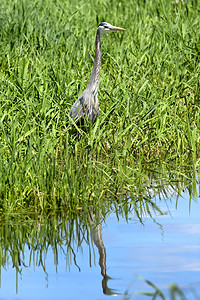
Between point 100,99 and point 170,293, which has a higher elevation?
point 100,99

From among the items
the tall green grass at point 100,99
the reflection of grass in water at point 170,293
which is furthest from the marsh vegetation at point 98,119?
the reflection of grass in water at point 170,293

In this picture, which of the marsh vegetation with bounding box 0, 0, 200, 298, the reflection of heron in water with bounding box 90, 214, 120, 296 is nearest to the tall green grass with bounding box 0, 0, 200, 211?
the marsh vegetation with bounding box 0, 0, 200, 298

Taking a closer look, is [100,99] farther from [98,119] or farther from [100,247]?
[100,247]

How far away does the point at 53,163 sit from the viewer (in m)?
5.32

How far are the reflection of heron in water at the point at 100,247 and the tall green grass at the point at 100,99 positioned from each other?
0.29 meters

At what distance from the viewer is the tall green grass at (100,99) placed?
5.45 m

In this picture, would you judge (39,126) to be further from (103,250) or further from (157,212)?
(103,250)

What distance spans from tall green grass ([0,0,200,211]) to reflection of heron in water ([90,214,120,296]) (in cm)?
29

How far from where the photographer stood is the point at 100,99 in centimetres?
731

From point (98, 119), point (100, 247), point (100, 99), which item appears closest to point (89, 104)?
point (98, 119)

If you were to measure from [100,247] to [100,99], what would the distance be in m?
2.96

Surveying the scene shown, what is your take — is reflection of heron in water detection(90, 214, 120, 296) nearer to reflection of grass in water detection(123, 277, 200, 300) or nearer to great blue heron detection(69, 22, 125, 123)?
reflection of grass in water detection(123, 277, 200, 300)

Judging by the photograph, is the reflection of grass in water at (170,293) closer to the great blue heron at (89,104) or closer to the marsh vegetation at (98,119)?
the marsh vegetation at (98,119)

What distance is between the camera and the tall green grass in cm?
545
